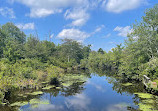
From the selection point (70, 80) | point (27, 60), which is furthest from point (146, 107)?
point (27, 60)

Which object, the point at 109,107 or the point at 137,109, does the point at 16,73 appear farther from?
the point at 137,109

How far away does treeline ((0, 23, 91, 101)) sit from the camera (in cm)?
1564

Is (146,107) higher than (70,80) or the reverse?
the reverse

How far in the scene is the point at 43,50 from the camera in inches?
1249

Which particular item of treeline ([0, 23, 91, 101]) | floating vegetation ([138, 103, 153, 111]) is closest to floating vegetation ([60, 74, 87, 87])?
treeline ([0, 23, 91, 101])

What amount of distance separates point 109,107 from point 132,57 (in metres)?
13.4

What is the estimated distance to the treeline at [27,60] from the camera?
15.6m

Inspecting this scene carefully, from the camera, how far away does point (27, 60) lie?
25.2 meters

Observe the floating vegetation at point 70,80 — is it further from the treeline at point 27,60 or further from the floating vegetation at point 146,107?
the floating vegetation at point 146,107

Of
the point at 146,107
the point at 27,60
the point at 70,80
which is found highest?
the point at 27,60

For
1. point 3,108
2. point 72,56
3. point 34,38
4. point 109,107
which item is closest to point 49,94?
point 3,108

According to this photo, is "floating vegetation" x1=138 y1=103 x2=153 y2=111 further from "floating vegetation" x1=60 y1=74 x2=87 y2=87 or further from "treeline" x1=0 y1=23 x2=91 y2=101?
"treeline" x1=0 y1=23 x2=91 y2=101

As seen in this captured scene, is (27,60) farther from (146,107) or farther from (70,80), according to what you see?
(146,107)

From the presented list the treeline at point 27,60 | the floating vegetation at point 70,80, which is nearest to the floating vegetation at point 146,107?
the floating vegetation at point 70,80
